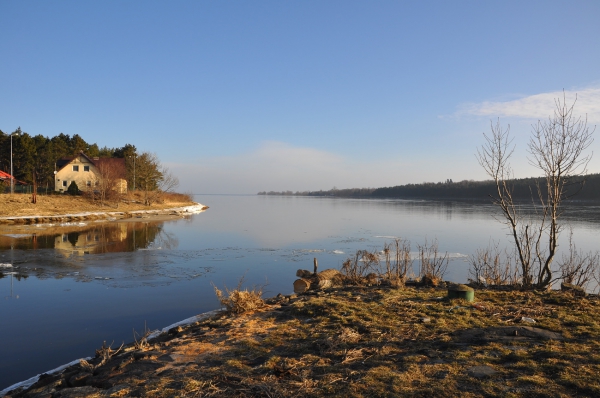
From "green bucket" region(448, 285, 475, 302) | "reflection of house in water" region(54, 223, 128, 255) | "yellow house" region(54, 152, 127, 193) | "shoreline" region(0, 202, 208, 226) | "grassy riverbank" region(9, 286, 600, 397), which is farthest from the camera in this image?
"yellow house" region(54, 152, 127, 193)

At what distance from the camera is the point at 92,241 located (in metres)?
19.7

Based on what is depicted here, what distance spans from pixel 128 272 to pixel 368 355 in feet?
32.2

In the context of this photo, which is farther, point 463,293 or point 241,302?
point 241,302

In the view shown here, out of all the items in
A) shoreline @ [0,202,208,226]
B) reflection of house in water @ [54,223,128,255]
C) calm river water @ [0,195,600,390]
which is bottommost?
calm river water @ [0,195,600,390]

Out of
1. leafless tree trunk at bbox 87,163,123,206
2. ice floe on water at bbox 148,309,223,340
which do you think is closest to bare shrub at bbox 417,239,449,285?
ice floe on water at bbox 148,309,223,340

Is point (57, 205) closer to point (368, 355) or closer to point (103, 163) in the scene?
point (103, 163)

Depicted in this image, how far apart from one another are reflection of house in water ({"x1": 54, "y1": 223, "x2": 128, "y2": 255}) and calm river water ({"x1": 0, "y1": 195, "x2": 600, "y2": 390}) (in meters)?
0.05

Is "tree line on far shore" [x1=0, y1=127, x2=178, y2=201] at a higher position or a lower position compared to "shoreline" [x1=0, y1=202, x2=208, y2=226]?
higher

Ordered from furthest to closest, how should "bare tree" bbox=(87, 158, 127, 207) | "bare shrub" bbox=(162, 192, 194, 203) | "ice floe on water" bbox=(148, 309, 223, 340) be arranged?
"bare shrub" bbox=(162, 192, 194, 203) → "bare tree" bbox=(87, 158, 127, 207) → "ice floe on water" bbox=(148, 309, 223, 340)

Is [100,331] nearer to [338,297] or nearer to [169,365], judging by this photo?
[169,365]

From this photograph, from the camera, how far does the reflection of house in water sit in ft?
55.5

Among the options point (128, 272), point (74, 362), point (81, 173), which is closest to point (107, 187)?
point (81, 173)

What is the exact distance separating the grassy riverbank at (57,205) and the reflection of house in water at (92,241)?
963cm

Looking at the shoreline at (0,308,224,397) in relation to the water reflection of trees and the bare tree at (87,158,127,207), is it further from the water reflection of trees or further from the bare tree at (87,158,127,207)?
the bare tree at (87,158,127,207)
